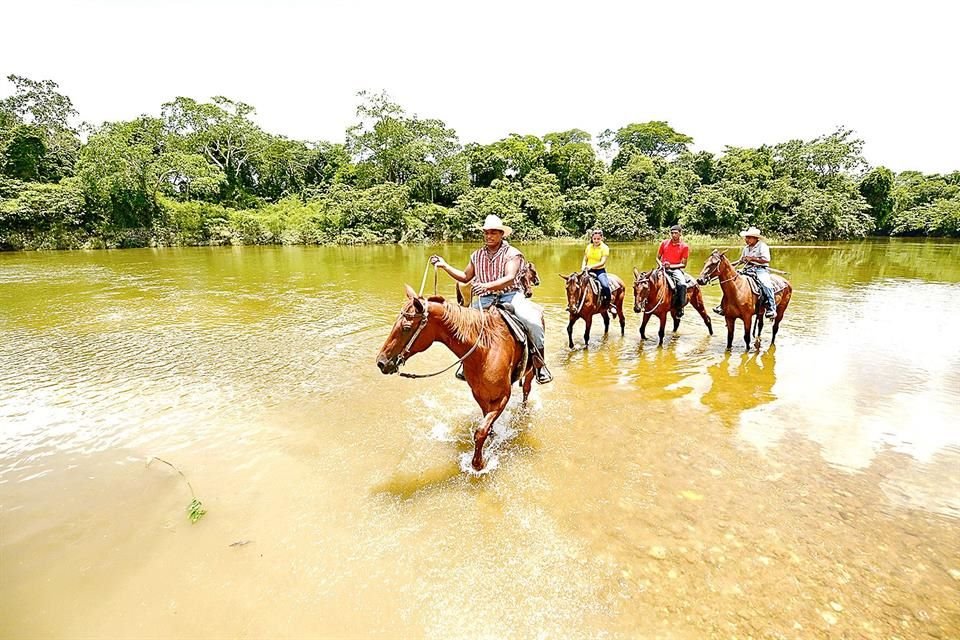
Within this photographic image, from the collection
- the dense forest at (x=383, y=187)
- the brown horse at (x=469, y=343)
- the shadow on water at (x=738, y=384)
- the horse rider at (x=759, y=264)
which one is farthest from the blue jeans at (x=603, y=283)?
the dense forest at (x=383, y=187)

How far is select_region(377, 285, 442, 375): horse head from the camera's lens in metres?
4.05

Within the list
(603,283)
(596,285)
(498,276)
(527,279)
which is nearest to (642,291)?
(603,283)

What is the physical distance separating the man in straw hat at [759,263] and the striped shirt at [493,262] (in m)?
6.07

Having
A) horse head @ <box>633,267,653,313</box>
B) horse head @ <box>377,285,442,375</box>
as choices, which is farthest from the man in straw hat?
horse head @ <box>377,285,442,375</box>

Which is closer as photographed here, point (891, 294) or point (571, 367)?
point (571, 367)

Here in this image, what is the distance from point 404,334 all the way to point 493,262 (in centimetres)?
176

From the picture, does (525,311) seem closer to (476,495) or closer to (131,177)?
(476,495)

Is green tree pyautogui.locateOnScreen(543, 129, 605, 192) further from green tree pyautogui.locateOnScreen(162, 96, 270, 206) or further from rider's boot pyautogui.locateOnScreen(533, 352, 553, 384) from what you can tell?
rider's boot pyautogui.locateOnScreen(533, 352, 553, 384)

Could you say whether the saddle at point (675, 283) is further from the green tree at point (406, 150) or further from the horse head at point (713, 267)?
the green tree at point (406, 150)

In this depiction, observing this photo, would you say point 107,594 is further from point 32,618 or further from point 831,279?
point 831,279

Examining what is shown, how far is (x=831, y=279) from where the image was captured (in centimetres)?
1892

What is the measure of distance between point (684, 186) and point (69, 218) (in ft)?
198

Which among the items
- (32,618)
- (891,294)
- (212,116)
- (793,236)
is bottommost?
(32,618)

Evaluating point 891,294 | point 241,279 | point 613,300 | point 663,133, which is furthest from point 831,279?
point 663,133
